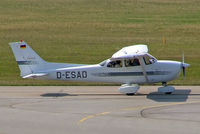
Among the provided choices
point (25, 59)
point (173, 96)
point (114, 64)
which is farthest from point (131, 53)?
point (25, 59)

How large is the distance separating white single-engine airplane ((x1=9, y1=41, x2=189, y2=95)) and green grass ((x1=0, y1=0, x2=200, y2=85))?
2.71 m

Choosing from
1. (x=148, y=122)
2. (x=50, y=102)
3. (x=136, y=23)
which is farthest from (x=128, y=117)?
(x=136, y=23)

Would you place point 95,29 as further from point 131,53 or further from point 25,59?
point 131,53

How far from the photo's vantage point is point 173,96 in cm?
2038

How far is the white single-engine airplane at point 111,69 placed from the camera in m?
20.9

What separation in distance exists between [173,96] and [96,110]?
148 inches

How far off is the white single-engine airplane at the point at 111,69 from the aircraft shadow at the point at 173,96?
477 mm

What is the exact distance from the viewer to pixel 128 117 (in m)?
16.8

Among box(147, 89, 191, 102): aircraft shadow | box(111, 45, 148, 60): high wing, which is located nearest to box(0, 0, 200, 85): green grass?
box(147, 89, 191, 102): aircraft shadow

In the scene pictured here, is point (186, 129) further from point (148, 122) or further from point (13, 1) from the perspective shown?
point (13, 1)

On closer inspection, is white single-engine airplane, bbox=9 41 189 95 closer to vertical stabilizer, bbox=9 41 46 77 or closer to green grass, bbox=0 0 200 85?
vertical stabilizer, bbox=9 41 46 77

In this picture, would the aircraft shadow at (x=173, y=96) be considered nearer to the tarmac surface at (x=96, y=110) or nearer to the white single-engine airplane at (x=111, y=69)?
the tarmac surface at (x=96, y=110)

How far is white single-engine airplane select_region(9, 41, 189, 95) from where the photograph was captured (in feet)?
68.6

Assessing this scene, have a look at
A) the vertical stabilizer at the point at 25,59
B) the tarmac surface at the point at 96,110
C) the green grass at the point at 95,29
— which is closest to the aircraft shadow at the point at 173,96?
the tarmac surface at the point at 96,110
